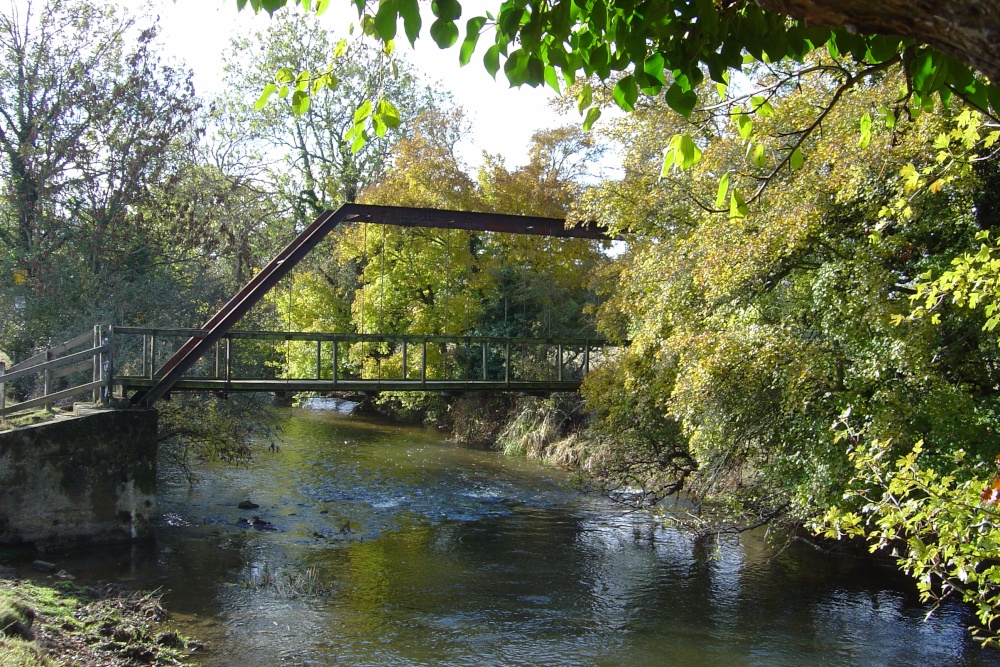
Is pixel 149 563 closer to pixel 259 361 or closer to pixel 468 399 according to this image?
pixel 259 361

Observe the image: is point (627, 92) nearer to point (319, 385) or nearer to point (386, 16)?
point (386, 16)

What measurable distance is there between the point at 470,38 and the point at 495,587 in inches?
347

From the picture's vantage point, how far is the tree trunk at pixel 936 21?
179 centimetres

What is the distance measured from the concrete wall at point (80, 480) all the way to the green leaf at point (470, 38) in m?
10.0

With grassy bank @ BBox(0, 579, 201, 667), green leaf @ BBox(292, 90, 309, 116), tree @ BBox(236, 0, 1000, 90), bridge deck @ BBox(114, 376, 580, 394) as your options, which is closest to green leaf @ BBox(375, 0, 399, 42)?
tree @ BBox(236, 0, 1000, 90)

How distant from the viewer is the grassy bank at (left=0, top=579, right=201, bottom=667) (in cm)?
631

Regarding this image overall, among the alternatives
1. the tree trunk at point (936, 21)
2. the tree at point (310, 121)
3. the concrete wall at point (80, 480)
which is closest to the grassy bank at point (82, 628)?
the concrete wall at point (80, 480)

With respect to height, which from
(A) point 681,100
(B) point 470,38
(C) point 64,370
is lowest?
(C) point 64,370

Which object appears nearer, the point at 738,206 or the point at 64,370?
the point at 738,206

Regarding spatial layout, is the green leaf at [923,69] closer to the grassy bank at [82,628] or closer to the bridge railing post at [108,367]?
the grassy bank at [82,628]

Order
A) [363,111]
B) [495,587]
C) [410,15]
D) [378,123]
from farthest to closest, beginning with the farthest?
1. [495,587]
2. [378,123]
3. [363,111]
4. [410,15]

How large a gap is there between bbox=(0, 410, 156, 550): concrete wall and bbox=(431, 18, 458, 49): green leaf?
10.1 metres

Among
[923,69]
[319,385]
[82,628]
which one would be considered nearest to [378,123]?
[923,69]

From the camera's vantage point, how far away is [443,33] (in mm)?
3082
